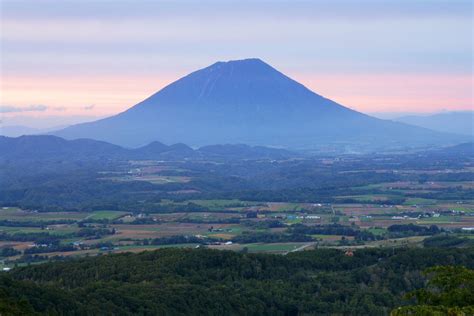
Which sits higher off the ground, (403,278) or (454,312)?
(454,312)

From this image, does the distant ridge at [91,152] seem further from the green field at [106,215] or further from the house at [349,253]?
the house at [349,253]

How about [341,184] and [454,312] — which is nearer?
[454,312]

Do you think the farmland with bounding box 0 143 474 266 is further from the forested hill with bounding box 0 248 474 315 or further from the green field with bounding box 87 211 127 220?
the forested hill with bounding box 0 248 474 315

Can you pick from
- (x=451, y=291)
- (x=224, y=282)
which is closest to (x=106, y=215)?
(x=224, y=282)

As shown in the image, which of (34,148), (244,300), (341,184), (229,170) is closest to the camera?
(244,300)

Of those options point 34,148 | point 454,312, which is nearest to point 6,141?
point 34,148

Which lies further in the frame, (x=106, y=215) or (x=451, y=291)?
(x=106, y=215)

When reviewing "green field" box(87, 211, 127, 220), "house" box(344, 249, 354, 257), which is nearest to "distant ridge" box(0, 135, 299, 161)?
"green field" box(87, 211, 127, 220)

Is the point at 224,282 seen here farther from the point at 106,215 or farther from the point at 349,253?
the point at 106,215

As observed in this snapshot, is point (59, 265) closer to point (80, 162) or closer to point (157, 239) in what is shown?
point (157, 239)
